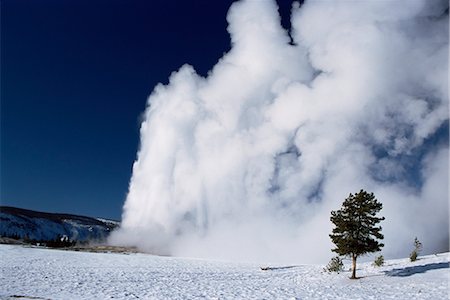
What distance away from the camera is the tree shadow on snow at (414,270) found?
113 feet

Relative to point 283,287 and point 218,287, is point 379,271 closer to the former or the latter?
point 283,287

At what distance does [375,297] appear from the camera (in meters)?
24.5

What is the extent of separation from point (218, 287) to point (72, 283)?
11362mm

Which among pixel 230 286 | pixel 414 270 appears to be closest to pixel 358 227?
pixel 414 270

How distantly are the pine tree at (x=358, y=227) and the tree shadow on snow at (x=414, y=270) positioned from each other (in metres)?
3.02

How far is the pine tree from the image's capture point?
35.0 m

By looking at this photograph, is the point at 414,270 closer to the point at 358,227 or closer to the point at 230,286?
the point at 358,227

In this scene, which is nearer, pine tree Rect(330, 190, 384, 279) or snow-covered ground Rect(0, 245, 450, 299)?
snow-covered ground Rect(0, 245, 450, 299)

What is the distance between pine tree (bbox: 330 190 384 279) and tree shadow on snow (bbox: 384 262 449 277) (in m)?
3.02

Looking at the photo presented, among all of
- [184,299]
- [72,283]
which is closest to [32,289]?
[72,283]

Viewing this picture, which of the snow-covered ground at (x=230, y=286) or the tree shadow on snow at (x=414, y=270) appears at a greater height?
the tree shadow on snow at (x=414, y=270)

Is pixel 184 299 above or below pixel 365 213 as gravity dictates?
below

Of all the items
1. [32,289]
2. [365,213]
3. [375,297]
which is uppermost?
[365,213]

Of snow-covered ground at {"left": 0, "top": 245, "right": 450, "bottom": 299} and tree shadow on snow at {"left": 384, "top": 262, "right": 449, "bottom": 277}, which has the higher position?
tree shadow on snow at {"left": 384, "top": 262, "right": 449, "bottom": 277}
